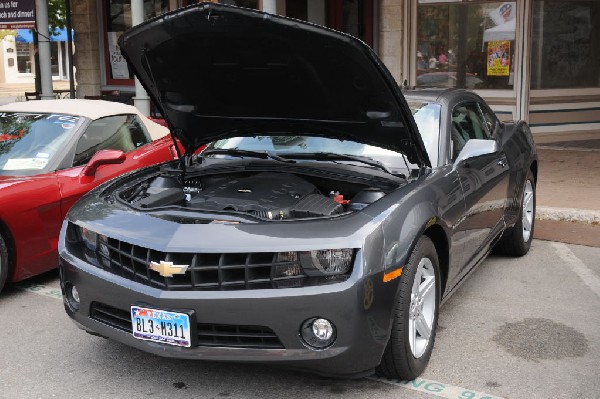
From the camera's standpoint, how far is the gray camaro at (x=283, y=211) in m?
3.32

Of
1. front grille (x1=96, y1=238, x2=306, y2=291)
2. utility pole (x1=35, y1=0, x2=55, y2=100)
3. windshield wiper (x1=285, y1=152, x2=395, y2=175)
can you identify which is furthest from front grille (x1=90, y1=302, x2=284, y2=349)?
utility pole (x1=35, y1=0, x2=55, y2=100)

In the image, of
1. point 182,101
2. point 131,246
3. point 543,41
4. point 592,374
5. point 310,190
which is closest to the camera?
point 131,246

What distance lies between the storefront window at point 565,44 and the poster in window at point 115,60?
27.3ft

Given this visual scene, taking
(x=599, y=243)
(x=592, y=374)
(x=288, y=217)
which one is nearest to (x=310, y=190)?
(x=288, y=217)

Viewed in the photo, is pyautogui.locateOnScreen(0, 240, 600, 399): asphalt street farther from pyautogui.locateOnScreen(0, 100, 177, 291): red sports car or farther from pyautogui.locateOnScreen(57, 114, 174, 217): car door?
pyautogui.locateOnScreen(57, 114, 174, 217): car door

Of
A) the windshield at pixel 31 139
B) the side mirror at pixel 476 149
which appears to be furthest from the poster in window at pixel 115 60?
the side mirror at pixel 476 149

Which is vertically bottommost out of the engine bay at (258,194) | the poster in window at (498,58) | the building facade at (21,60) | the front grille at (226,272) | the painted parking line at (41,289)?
the painted parking line at (41,289)

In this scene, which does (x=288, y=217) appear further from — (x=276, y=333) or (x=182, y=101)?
(x=182, y=101)

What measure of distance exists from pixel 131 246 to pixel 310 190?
1.18 metres

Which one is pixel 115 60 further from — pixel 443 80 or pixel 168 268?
pixel 168 268

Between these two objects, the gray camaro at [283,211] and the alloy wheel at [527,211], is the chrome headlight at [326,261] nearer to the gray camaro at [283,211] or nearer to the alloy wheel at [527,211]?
the gray camaro at [283,211]

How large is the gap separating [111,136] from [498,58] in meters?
7.51

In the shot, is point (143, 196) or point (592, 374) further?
point (143, 196)

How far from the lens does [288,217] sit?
3975 mm
